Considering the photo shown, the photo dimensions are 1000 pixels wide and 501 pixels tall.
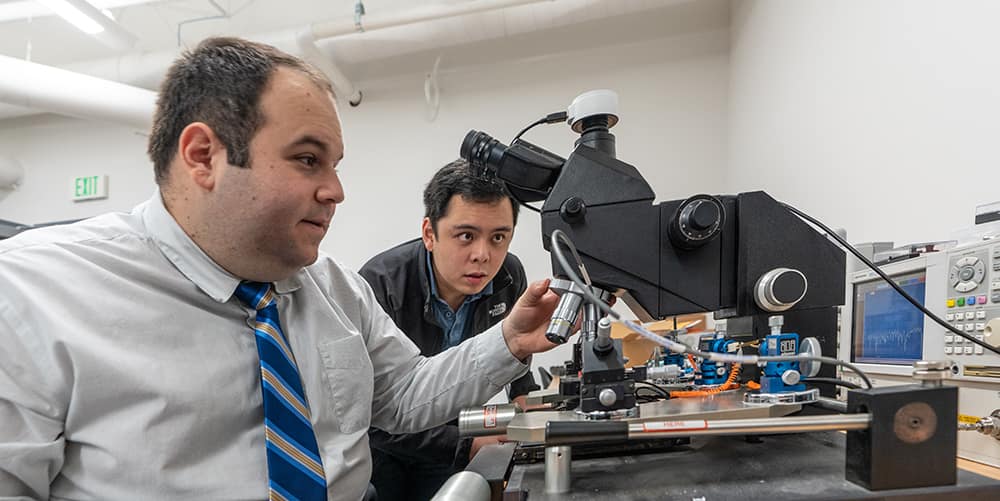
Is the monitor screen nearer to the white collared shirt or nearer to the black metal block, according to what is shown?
the black metal block

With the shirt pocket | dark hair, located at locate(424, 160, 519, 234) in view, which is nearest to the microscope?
the shirt pocket

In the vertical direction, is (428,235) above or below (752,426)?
above

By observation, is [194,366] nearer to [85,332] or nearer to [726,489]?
[85,332]

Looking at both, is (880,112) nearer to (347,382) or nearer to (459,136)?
(347,382)

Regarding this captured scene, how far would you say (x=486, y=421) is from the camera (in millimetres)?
631

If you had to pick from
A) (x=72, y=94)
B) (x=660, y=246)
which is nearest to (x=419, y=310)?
(x=660, y=246)

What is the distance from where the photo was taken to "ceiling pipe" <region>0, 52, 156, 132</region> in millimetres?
2553

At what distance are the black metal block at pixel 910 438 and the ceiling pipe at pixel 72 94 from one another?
127 inches

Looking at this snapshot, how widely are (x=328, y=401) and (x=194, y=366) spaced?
220 mm

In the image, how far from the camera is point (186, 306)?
0.76 meters

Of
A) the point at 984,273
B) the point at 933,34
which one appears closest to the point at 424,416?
the point at 984,273

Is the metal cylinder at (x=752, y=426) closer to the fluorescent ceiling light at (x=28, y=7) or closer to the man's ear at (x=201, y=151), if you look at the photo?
the man's ear at (x=201, y=151)

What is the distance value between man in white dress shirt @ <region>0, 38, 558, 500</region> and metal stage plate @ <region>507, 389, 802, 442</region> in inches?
11.6

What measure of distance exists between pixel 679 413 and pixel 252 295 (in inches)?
26.5
